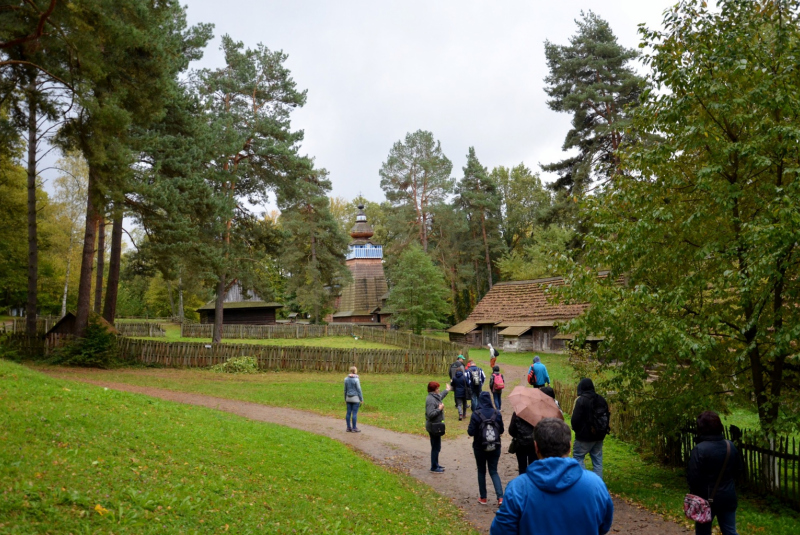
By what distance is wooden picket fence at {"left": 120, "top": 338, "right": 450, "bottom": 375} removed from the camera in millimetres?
27078

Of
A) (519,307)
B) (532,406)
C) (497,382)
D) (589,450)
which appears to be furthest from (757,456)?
(519,307)

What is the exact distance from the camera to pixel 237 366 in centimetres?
2675

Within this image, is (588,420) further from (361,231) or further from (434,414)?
(361,231)

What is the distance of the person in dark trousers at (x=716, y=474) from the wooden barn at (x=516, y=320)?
96.0 ft

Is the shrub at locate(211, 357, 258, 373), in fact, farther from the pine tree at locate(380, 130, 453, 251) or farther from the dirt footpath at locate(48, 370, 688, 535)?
the pine tree at locate(380, 130, 453, 251)

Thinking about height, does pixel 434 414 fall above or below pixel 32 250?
below

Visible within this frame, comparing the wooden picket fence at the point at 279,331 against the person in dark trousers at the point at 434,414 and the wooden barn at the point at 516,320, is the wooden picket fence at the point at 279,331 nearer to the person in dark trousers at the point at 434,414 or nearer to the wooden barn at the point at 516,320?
the wooden barn at the point at 516,320

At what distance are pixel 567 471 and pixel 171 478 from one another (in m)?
5.91

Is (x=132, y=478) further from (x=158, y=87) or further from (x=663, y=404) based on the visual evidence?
(x=158, y=87)

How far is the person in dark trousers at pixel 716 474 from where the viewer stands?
6340 mm

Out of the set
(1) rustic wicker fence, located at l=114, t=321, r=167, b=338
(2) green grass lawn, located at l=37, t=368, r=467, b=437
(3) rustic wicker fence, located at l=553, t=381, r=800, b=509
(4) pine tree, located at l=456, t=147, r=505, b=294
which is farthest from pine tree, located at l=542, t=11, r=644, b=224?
(1) rustic wicker fence, located at l=114, t=321, r=167, b=338

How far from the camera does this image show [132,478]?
716 centimetres

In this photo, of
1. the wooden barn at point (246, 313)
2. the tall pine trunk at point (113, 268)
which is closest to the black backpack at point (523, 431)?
the tall pine trunk at point (113, 268)

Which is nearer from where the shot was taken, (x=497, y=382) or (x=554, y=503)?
(x=554, y=503)
